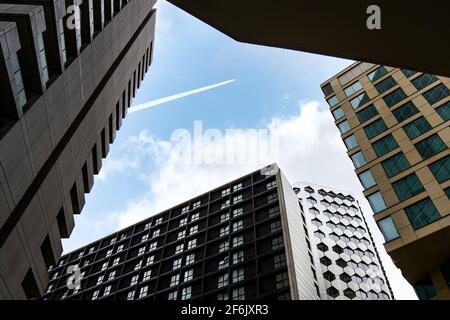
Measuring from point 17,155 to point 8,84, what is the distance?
11.6ft

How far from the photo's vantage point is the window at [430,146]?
2584 centimetres

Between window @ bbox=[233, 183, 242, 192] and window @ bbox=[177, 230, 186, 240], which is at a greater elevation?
window @ bbox=[233, 183, 242, 192]

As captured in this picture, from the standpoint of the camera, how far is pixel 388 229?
24906 mm

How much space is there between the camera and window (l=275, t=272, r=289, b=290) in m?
45.3

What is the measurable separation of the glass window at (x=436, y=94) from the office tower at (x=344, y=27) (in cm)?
2479

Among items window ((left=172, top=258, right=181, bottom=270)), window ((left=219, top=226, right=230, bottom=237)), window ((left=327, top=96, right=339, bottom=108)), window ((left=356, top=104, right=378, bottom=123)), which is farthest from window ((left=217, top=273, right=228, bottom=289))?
window ((left=356, top=104, right=378, bottom=123))

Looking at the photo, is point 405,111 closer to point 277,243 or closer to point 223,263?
point 277,243

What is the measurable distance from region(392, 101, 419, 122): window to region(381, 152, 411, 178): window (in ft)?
12.5

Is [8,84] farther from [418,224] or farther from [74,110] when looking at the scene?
[418,224]

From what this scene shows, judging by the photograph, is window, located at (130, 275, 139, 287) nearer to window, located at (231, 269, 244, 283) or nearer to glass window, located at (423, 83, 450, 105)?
window, located at (231, 269, 244, 283)

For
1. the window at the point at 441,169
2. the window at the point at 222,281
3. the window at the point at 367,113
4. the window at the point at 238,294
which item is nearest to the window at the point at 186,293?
the window at the point at 222,281

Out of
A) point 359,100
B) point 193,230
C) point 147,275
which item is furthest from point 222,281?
point 359,100

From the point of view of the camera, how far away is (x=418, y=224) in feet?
76.8
